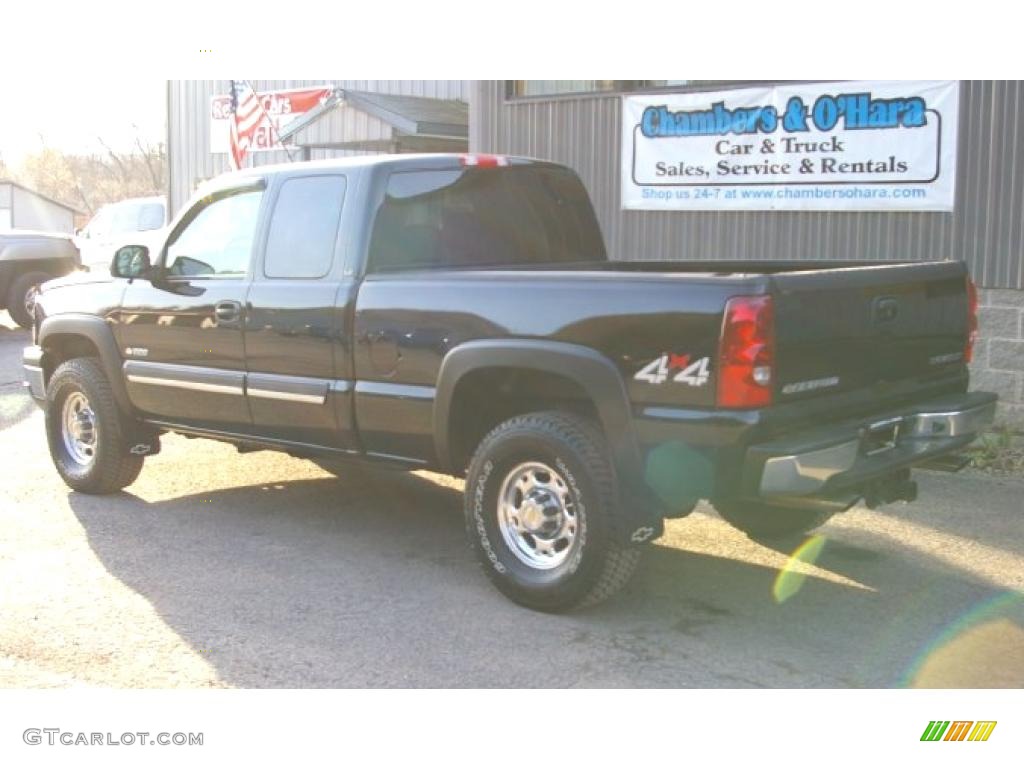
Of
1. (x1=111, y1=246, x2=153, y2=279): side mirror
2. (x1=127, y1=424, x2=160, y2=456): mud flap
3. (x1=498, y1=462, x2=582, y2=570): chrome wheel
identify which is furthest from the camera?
(x1=127, y1=424, x2=160, y2=456): mud flap

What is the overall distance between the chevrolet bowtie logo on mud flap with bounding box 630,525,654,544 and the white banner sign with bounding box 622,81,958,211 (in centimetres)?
496

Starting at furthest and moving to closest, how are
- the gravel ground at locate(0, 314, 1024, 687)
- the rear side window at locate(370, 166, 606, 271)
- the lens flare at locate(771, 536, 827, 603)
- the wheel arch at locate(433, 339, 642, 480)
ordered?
the rear side window at locate(370, 166, 606, 271)
the lens flare at locate(771, 536, 827, 603)
the wheel arch at locate(433, 339, 642, 480)
the gravel ground at locate(0, 314, 1024, 687)

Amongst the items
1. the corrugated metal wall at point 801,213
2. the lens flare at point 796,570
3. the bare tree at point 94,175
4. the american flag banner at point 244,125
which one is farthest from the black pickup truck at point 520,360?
the bare tree at point 94,175

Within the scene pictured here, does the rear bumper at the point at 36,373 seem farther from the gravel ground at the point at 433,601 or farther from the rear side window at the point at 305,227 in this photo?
the rear side window at the point at 305,227

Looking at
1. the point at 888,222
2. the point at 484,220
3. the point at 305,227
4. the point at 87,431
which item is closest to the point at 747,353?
the point at 484,220

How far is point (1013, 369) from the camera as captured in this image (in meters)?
8.46

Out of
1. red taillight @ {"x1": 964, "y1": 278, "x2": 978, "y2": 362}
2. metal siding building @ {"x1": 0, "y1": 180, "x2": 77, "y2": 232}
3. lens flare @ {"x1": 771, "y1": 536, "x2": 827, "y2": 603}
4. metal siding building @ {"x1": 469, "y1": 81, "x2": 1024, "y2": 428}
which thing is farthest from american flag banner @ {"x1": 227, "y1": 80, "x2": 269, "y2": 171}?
metal siding building @ {"x1": 0, "y1": 180, "x2": 77, "y2": 232}

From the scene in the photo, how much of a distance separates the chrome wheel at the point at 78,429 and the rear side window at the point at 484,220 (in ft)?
8.17

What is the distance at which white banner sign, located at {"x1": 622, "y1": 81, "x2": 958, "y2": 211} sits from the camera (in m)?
8.72

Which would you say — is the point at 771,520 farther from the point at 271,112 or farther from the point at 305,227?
the point at 271,112

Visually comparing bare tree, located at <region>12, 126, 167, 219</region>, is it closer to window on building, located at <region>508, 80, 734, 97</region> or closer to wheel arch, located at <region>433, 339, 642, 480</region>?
window on building, located at <region>508, 80, 734, 97</region>

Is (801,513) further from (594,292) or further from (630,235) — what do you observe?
(630,235)

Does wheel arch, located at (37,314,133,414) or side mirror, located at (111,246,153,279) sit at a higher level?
side mirror, located at (111,246,153,279)
